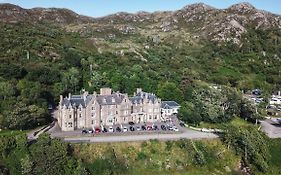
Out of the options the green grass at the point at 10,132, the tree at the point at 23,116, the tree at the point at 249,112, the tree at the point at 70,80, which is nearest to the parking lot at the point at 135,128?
the tree at the point at 23,116

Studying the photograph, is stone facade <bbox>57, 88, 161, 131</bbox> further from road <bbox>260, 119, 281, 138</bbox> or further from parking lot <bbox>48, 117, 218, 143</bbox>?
road <bbox>260, 119, 281, 138</bbox>

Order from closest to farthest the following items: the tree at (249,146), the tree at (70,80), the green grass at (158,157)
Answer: the green grass at (158,157)
the tree at (249,146)
the tree at (70,80)

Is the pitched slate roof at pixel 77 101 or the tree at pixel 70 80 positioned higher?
the tree at pixel 70 80

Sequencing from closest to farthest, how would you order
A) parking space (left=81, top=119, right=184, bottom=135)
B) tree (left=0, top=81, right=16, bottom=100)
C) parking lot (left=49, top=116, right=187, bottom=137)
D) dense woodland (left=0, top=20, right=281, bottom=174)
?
dense woodland (left=0, top=20, right=281, bottom=174) → parking lot (left=49, top=116, right=187, bottom=137) → parking space (left=81, top=119, right=184, bottom=135) → tree (left=0, top=81, right=16, bottom=100)

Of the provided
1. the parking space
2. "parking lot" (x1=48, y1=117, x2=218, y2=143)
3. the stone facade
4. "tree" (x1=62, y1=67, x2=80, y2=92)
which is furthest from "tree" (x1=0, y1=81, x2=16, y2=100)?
the parking space

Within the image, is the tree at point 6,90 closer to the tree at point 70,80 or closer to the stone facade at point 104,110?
the stone facade at point 104,110

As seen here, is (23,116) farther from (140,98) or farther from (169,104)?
(169,104)

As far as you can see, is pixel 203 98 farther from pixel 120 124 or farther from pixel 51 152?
pixel 51 152
